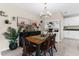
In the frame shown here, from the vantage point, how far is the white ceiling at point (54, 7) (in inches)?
57.7

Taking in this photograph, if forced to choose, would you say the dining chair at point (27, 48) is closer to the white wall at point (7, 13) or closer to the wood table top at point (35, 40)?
the wood table top at point (35, 40)

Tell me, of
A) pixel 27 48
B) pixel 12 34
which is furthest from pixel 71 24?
pixel 12 34

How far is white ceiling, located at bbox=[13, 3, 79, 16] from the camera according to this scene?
146 centimetres

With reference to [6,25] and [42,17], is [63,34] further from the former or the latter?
[6,25]

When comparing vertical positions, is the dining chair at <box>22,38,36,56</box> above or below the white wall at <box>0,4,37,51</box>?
below

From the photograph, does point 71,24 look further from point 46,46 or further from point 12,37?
point 12,37

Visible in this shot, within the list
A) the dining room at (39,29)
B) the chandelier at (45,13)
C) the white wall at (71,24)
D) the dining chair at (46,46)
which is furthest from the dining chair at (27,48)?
the white wall at (71,24)

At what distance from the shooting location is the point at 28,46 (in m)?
1.60

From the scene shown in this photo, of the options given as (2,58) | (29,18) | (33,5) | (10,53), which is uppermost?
→ (33,5)

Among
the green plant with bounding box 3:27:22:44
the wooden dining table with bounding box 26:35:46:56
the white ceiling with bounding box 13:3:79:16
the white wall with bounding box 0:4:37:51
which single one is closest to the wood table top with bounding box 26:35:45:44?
the wooden dining table with bounding box 26:35:46:56

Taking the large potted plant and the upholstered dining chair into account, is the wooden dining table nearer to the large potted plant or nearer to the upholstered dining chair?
the upholstered dining chair

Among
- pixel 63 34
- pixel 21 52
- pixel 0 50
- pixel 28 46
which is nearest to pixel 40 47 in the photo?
pixel 28 46

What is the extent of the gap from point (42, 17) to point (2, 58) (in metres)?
1.11

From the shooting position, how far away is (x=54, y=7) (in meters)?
1.48
